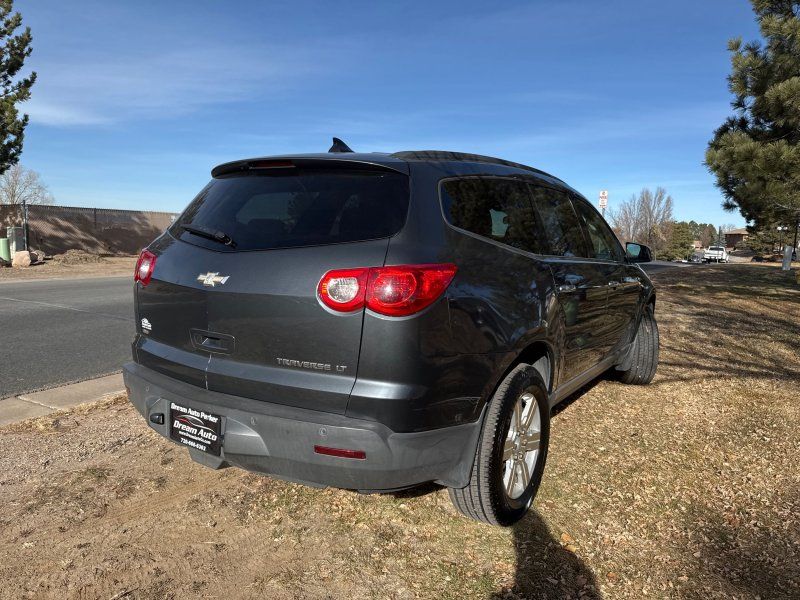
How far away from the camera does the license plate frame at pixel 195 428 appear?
7.88ft

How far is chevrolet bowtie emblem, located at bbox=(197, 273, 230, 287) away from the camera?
245cm

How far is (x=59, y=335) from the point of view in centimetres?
681

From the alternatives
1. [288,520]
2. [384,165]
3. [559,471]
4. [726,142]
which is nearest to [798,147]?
[726,142]

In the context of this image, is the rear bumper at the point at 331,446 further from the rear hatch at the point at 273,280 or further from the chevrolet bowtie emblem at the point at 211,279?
the chevrolet bowtie emblem at the point at 211,279

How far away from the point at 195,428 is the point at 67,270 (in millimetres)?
17437

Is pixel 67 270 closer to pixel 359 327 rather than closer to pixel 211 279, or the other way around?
pixel 211 279

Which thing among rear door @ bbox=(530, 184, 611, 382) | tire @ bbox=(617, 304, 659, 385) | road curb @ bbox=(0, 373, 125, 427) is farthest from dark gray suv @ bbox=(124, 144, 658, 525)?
tire @ bbox=(617, 304, 659, 385)

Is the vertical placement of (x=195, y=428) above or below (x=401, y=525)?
above

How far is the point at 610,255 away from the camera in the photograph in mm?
4410

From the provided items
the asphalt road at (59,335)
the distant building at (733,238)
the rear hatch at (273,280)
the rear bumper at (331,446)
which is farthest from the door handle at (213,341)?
the distant building at (733,238)

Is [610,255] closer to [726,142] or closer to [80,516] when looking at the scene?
[80,516]

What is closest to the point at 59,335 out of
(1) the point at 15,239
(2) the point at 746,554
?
(2) the point at 746,554

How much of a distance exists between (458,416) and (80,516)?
192 cm

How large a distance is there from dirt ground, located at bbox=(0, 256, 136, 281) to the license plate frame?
48.6ft
